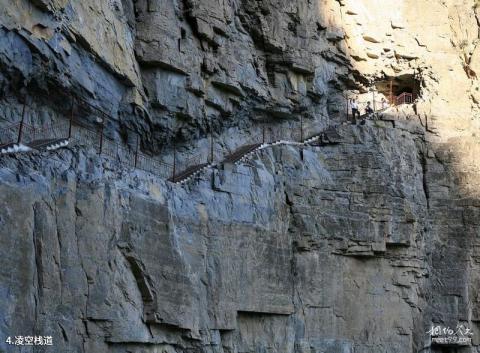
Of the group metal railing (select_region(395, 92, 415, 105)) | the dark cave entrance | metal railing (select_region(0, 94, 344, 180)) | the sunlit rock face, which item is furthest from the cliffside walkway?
the dark cave entrance

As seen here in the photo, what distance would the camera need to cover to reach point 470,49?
109ft

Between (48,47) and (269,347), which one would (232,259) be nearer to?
(269,347)

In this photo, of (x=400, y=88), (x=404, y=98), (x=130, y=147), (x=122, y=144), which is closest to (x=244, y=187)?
(x=130, y=147)

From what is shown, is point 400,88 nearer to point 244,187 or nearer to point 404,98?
point 404,98

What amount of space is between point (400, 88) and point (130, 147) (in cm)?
1557

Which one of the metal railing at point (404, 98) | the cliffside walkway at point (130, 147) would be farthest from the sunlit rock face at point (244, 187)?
the metal railing at point (404, 98)

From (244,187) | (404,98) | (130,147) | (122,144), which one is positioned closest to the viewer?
(244,187)

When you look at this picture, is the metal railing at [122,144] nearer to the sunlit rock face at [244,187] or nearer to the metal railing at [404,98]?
the sunlit rock face at [244,187]

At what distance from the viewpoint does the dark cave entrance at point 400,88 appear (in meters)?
33.7

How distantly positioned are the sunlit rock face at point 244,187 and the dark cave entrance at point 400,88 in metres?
0.22

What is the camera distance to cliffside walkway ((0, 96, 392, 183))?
18.8 meters

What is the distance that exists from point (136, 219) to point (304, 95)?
1374 cm

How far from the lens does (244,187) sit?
77.2ft

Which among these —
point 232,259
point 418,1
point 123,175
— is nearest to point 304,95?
point 418,1
